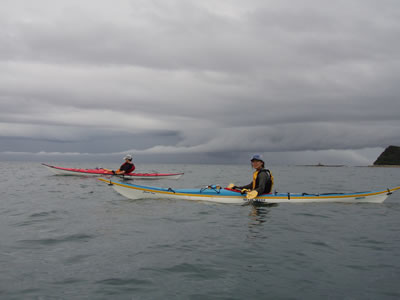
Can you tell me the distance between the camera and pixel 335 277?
18.0 feet

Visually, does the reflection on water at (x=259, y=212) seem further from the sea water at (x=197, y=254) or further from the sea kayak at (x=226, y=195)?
the sea kayak at (x=226, y=195)

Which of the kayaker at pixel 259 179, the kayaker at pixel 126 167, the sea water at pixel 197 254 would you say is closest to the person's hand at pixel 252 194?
the kayaker at pixel 259 179

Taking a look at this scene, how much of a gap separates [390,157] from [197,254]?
21338cm

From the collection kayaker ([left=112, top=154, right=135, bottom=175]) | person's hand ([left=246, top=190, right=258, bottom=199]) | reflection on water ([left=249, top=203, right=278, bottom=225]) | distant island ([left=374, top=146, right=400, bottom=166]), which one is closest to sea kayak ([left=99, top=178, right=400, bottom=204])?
reflection on water ([left=249, top=203, right=278, bottom=225])

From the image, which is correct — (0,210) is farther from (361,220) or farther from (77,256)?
(361,220)

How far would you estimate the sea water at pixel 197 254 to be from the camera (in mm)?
4938

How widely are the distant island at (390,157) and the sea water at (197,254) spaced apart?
20301cm

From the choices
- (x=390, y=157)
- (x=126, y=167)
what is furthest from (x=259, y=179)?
(x=390, y=157)

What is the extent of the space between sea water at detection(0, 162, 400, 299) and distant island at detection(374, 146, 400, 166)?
203014 millimetres

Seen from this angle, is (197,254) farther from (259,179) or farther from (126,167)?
(126,167)

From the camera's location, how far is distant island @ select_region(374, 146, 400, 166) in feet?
600

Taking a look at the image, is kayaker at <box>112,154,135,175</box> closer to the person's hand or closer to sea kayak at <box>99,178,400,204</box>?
sea kayak at <box>99,178,400,204</box>

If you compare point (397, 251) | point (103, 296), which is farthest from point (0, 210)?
point (397, 251)

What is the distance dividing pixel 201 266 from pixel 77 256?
2706mm
